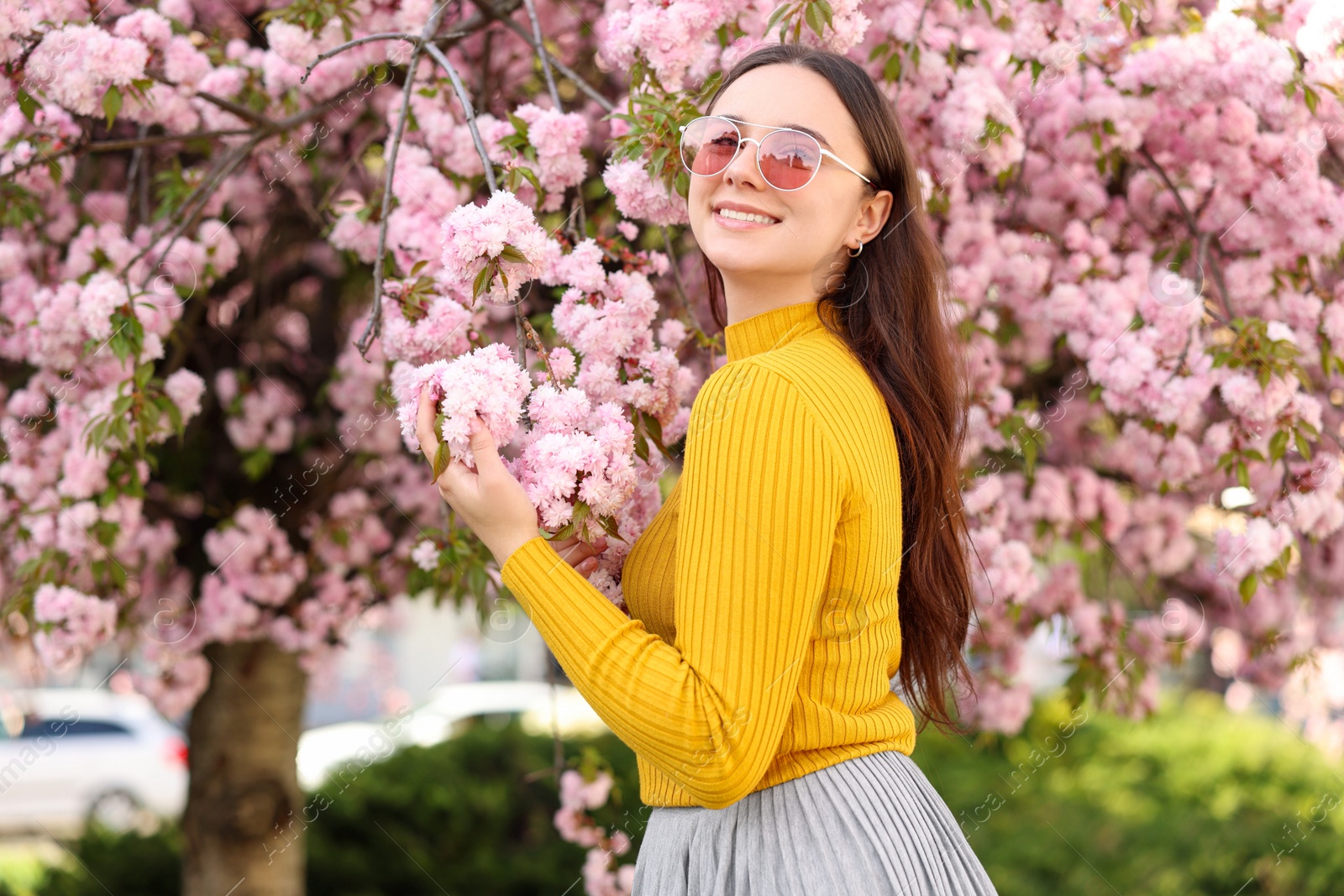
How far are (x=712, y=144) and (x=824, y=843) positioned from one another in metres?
0.90

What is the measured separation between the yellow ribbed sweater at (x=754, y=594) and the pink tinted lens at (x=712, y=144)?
1.09 feet

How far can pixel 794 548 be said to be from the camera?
116 centimetres

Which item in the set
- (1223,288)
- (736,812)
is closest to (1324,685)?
(1223,288)

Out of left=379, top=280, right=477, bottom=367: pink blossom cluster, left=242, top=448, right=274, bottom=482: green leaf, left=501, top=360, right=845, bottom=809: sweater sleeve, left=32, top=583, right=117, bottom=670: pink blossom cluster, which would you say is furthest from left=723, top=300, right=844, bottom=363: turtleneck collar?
left=242, top=448, right=274, bottom=482: green leaf

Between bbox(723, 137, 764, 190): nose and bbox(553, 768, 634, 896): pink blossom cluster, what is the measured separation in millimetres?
1363

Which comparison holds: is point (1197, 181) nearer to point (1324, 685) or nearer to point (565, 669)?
point (565, 669)

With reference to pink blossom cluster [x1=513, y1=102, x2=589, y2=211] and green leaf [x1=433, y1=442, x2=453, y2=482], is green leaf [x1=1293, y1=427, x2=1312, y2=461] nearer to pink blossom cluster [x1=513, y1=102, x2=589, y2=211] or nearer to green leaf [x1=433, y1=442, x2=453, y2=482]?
pink blossom cluster [x1=513, y1=102, x2=589, y2=211]

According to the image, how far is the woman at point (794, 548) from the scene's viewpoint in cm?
116

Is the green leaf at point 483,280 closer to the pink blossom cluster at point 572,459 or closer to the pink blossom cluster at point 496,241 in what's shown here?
the pink blossom cluster at point 496,241

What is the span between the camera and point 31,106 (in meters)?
2.29

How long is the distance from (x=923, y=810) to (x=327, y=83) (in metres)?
2.36

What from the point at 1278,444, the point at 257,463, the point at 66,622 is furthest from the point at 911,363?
the point at 257,463

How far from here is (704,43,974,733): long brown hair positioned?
56.5 inches

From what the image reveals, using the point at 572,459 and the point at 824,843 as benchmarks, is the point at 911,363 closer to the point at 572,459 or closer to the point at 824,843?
the point at 572,459
